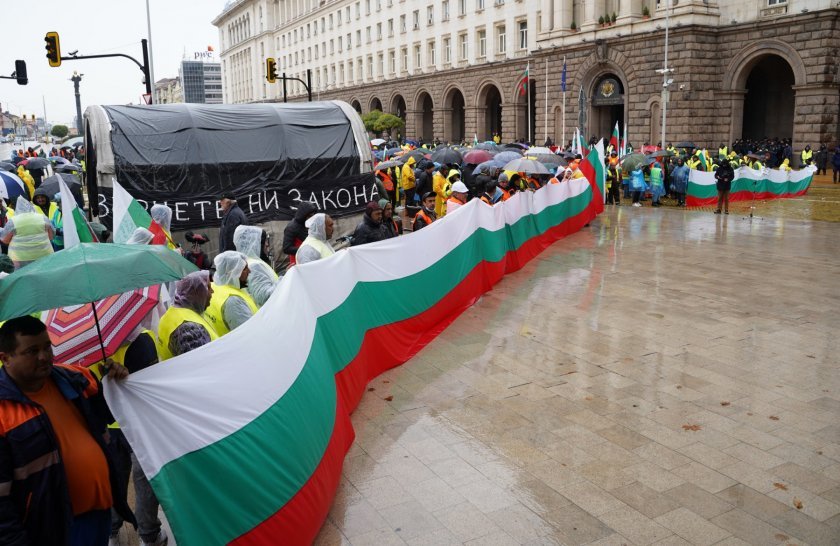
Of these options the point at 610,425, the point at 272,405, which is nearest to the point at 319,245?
the point at 610,425

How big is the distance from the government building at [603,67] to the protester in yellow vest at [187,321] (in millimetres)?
32343

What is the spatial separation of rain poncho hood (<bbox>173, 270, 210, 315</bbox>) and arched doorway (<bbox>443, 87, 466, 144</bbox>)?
174 feet

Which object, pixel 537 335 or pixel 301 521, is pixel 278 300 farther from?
pixel 537 335

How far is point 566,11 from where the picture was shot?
41375 millimetres

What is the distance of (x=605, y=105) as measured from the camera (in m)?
41.2

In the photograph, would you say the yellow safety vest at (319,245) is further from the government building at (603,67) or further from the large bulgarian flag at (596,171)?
the government building at (603,67)

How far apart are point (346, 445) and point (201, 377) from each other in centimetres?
201

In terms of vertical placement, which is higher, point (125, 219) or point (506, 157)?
point (506, 157)

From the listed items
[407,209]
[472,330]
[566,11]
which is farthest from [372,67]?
[472,330]

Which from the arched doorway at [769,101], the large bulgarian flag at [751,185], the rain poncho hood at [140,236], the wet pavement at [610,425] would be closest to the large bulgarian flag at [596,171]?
the large bulgarian flag at [751,185]

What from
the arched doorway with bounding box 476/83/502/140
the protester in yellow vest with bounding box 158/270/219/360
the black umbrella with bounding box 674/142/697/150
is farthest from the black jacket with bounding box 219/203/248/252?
the arched doorway with bounding box 476/83/502/140

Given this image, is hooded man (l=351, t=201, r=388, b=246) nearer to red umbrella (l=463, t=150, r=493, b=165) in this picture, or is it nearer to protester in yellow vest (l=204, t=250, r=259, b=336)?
protester in yellow vest (l=204, t=250, r=259, b=336)

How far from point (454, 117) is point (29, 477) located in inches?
2308

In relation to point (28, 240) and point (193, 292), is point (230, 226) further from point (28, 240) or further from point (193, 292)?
point (193, 292)
